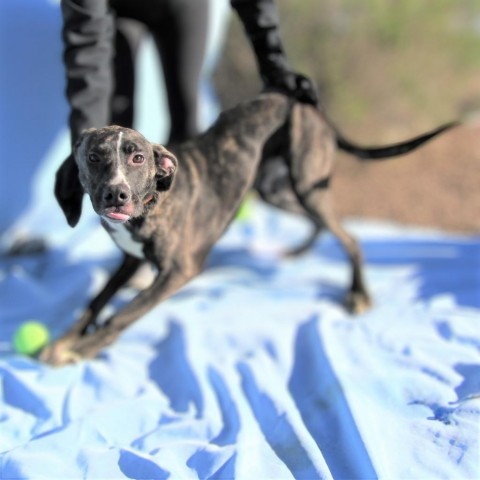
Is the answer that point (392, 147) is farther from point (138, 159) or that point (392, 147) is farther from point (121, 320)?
point (121, 320)

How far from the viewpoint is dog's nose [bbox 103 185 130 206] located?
1999 millimetres

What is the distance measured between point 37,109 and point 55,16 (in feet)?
2.10

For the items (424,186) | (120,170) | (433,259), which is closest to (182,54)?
(120,170)

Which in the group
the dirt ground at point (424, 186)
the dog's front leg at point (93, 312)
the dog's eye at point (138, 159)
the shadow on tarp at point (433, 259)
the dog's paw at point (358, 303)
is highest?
the dog's eye at point (138, 159)

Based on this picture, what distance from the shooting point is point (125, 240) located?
2.60 metres

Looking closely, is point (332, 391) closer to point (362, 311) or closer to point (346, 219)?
point (362, 311)

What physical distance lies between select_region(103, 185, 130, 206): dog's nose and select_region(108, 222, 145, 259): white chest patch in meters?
0.45

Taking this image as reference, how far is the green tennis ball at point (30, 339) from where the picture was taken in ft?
9.54

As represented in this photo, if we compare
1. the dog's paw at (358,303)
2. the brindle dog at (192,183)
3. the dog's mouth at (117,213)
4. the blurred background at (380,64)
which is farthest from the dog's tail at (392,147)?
the blurred background at (380,64)

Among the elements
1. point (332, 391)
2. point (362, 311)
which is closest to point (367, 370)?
point (332, 391)

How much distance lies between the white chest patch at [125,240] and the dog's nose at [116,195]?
0.45 metres

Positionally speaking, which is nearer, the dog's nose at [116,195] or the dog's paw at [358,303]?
the dog's nose at [116,195]

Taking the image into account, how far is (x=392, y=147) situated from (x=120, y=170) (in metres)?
1.44

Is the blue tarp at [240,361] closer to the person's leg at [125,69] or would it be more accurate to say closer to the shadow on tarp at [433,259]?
the shadow on tarp at [433,259]
